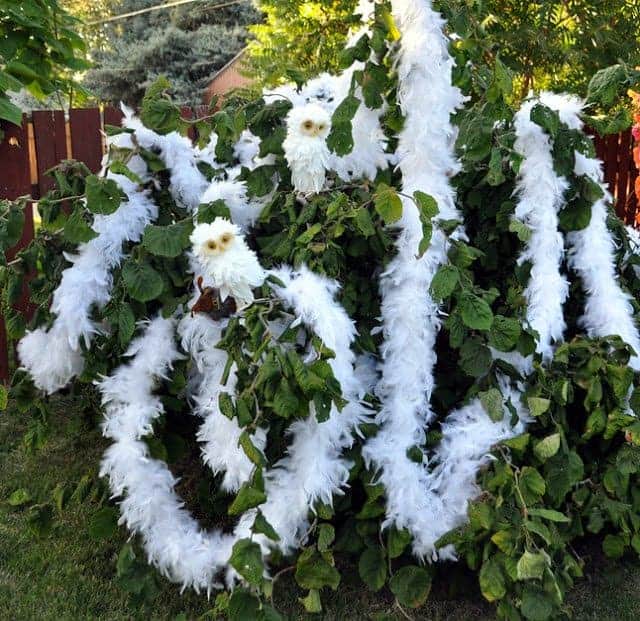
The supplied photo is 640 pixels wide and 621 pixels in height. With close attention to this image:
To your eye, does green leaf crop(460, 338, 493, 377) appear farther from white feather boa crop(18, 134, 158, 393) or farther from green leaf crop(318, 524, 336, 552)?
white feather boa crop(18, 134, 158, 393)

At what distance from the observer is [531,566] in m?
1.63

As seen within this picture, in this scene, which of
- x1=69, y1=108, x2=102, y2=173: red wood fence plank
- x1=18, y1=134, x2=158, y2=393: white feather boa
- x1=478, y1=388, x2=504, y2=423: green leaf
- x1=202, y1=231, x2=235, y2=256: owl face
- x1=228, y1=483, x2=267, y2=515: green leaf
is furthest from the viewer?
x1=69, y1=108, x2=102, y2=173: red wood fence plank

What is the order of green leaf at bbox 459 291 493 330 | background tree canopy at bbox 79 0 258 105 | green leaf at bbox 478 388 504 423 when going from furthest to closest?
1. background tree canopy at bbox 79 0 258 105
2. green leaf at bbox 478 388 504 423
3. green leaf at bbox 459 291 493 330

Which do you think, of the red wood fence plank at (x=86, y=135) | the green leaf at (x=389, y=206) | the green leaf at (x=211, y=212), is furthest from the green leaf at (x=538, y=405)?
the red wood fence plank at (x=86, y=135)

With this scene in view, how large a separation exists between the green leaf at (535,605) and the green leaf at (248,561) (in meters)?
0.62

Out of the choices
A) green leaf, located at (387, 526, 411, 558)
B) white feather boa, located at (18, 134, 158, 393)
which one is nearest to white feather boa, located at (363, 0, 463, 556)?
green leaf, located at (387, 526, 411, 558)

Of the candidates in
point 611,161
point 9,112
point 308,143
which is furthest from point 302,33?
point 308,143

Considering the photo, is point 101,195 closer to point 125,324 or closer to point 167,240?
point 167,240

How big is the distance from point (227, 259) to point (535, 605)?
108 cm

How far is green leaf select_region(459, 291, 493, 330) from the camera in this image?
5.83ft

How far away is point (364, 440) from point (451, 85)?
1.06m

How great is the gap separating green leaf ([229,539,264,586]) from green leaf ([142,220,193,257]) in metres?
0.75

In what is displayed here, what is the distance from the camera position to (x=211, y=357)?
1897mm

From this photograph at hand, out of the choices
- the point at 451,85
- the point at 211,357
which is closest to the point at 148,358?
the point at 211,357
